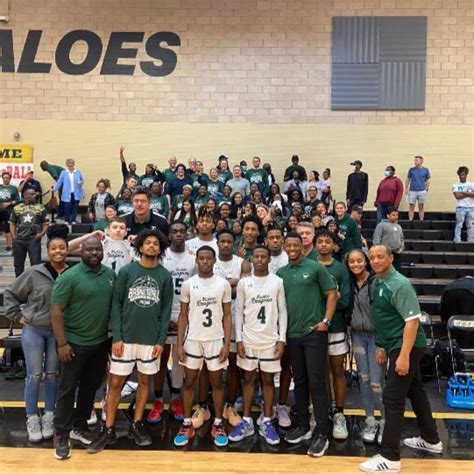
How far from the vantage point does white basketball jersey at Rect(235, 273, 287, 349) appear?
434cm

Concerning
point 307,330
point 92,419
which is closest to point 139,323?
point 92,419

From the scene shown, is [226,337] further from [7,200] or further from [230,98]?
[230,98]

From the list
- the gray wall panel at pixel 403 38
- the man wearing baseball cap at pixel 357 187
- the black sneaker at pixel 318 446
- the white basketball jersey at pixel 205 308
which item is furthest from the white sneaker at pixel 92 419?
the gray wall panel at pixel 403 38

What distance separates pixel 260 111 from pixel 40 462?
38.7 ft

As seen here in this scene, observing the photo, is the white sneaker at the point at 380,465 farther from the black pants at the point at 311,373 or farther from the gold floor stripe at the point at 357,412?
the gold floor stripe at the point at 357,412

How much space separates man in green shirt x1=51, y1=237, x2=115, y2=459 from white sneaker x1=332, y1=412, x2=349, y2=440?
196 centimetres

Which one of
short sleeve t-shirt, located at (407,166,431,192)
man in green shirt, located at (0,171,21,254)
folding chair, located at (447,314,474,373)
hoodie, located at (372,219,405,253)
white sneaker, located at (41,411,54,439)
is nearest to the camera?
white sneaker, located at (41,411,54,439)

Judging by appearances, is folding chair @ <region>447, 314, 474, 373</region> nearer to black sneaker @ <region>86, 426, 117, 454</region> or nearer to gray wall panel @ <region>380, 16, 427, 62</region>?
black sneaker @ <region>86, 426, 117, 454</region>

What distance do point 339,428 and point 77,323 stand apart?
2232 millimetres

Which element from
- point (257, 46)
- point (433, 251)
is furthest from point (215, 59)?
point (433, 251)

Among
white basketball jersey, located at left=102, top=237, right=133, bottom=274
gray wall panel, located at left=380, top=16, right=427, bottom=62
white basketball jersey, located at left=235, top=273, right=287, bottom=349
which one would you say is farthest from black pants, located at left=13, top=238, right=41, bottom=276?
gray wall panel, located at left=380, top=16, right=427, bottom=62

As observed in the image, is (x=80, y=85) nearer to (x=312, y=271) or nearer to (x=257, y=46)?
(x=257, y=46)

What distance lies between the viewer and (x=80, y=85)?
47.5 ft

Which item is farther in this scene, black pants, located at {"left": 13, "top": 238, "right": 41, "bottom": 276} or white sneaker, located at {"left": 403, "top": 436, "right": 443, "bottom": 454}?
black pants, located at {"left": 13, "top": 238, "right": 41, "bottom": 276}
